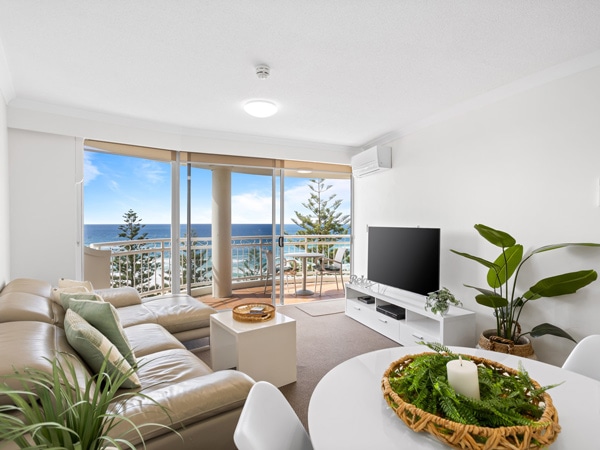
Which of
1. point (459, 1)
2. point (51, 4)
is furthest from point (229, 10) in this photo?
point (459, 1)

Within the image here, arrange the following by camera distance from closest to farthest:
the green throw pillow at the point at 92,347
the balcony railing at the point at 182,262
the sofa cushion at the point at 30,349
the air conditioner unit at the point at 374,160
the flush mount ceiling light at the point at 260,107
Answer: the sofa cushion at the point at 30,349 → the green throw pillow at the point at 92,347 → the flush mount ceiling light at the point at 260,107 → the air conditioner unit at the point at 374,160 → the balcony railing at the point at 182,262

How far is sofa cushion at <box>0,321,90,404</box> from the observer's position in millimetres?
1098

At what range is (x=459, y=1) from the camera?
5.87 ft

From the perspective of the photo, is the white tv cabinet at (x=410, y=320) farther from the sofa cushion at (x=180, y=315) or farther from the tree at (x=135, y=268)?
the tree at (x=135, y=268)

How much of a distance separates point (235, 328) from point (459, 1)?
2502 millimetres

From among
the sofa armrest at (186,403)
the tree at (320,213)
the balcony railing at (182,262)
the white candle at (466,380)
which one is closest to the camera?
the white candle at (466,380)

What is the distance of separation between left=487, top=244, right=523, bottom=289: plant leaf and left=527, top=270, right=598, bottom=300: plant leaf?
260mm

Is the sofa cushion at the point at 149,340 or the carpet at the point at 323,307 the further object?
the carpet at the point at 323,307

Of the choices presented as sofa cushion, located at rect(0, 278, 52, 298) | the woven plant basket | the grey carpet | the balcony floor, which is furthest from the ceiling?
the balcony floor

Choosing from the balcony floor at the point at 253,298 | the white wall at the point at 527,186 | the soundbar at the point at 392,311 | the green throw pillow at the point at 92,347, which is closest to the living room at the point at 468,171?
the white wall at the point at 527,186

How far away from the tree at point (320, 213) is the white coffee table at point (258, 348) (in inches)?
184

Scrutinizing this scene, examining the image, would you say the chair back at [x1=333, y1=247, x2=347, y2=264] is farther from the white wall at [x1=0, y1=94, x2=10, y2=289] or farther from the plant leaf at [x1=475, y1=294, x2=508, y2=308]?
the white wall at [x1=0, y1=94, x2=10, y2=289]

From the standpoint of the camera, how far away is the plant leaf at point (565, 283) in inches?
87.4

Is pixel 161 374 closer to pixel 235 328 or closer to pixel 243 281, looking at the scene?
pixel 235 328
